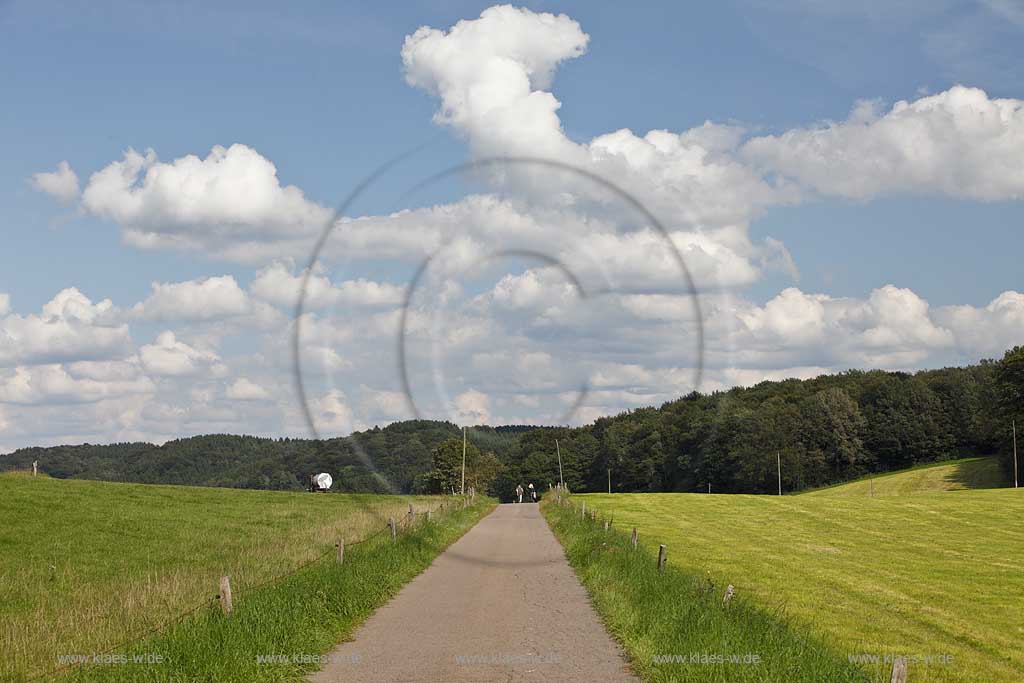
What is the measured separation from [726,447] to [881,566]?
326ft

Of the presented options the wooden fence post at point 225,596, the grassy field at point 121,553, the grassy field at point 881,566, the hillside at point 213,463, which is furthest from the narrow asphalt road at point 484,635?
the hillside at point 213,463

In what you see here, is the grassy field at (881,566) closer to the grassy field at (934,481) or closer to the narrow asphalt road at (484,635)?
the narrow asphalt road at (484,635)

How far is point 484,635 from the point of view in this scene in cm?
1570

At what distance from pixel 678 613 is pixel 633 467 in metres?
119

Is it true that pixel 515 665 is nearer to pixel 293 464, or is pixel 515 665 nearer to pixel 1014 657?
pixel 1014 657

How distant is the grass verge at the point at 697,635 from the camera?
38.8 ft

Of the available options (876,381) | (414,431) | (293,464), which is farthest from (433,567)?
(876,381)

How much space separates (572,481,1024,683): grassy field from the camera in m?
20.4

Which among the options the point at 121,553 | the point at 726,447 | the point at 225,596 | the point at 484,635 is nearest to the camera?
the point at 225,596

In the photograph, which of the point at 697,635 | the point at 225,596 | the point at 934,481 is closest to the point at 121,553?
the point at 225,596

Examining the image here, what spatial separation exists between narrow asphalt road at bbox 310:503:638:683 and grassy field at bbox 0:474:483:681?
2.27 m

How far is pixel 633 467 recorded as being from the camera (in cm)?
13312

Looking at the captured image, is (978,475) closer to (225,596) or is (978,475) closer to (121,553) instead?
(121,553)

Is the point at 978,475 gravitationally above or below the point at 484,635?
above
